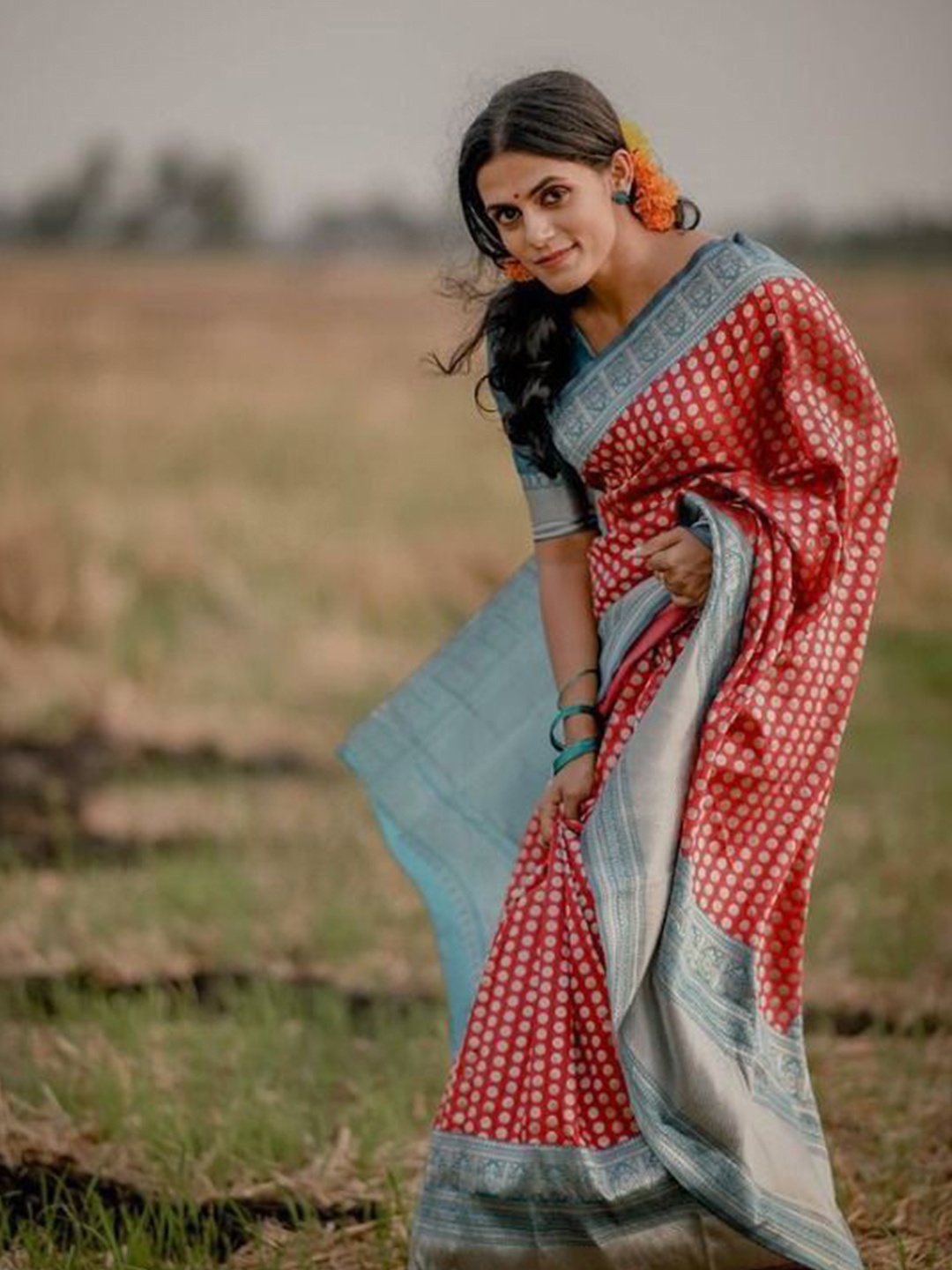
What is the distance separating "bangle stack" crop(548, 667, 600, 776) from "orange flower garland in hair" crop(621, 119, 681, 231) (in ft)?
1.99

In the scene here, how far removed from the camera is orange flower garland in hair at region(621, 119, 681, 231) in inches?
96.9

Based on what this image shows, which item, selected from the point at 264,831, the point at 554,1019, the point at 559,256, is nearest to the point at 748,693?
the point at 554,1019

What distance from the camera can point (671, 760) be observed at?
233 centimetres

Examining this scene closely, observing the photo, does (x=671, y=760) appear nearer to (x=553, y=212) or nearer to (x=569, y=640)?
(x=569, y=640)

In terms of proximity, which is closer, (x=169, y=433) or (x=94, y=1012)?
(x=94, y=1012)

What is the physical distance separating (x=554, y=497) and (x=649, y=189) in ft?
1.49

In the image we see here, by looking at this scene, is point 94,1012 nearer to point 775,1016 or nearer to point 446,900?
point 446,900

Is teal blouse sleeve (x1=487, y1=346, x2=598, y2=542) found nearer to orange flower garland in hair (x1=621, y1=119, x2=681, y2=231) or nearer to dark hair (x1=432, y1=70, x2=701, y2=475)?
dark hair (x1=432, y1=70, x2=701, y2=475)

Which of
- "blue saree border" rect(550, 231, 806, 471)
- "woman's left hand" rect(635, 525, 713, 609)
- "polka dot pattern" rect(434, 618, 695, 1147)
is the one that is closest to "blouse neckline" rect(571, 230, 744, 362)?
"blue saree border" rect(550, 231, 806, 471)

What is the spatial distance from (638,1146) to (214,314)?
16.9 m

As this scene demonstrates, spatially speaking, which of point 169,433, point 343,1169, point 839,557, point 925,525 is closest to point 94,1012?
point 343,1169

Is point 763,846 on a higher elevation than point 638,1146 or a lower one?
higher

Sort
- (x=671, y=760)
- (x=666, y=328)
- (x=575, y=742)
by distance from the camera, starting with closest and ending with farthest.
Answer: (x=671, y=760), (x=666, y=328), (x=575, y=742)

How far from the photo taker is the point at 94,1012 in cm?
403
